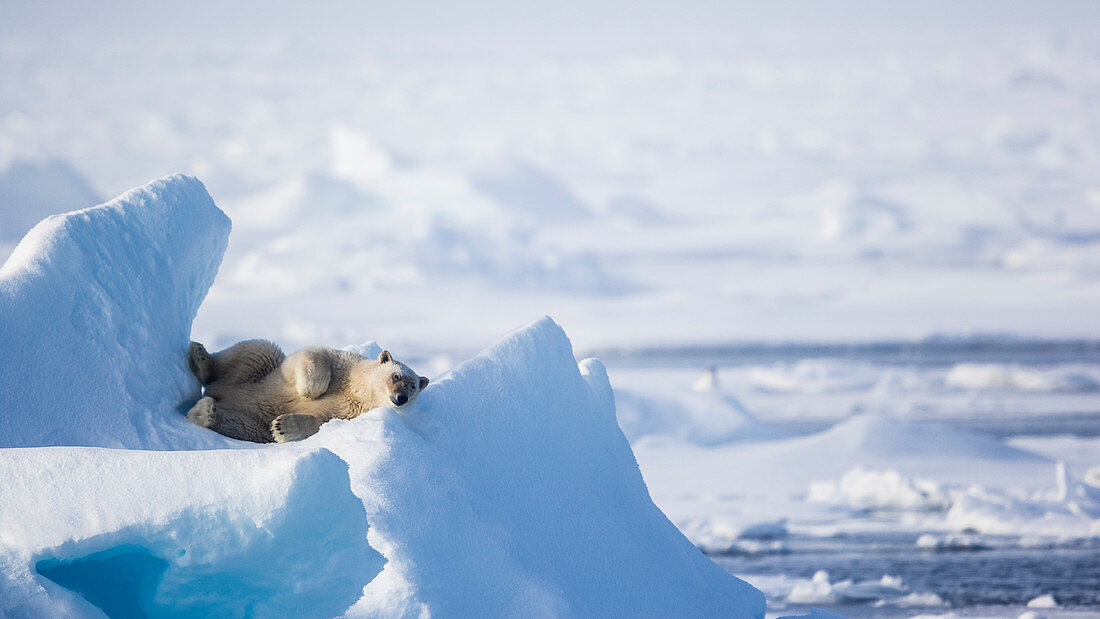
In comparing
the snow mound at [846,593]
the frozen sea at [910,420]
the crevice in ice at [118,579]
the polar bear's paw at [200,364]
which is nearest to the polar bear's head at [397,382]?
the crevice in ice at [118,579]

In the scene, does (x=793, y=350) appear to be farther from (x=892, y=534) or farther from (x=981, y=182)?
(x=981, y=182)

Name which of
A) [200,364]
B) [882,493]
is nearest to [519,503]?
[200,364]

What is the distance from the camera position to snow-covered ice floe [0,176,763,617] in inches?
81.2

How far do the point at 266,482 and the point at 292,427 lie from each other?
1.89 ft

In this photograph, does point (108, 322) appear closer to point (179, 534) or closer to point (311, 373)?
point (311, 373)

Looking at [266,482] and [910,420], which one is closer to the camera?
[266,482]

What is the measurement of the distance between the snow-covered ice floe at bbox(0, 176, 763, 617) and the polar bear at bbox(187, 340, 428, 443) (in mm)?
71

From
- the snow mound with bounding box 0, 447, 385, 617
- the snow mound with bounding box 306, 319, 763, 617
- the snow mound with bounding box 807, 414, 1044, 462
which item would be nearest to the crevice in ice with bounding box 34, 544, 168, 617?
the snow mound with bounding box 0, 447, 385, 617

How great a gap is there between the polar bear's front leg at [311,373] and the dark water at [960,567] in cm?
370

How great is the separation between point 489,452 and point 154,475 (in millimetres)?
808

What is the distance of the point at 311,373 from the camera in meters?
2.73

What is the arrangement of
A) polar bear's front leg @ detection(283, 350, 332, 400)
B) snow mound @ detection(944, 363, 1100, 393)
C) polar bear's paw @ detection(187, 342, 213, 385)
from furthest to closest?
1. snow mound @ detection(944, 363, 1100, 393)
2. polar bear's paw @ detection(187, 342, 213, 385)
3. polar bear's front leg @ detection(283, 350, 332, 400)

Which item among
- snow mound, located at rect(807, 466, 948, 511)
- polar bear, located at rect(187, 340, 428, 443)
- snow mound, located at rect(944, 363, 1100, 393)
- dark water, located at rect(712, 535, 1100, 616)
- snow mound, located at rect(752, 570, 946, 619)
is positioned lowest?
snow mound, located at rect(752, 570, 946, 619)

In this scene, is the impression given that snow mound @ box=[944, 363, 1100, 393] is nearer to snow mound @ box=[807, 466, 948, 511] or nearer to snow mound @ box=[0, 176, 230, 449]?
snow mound @ box=[807, 466, 948, 511]
